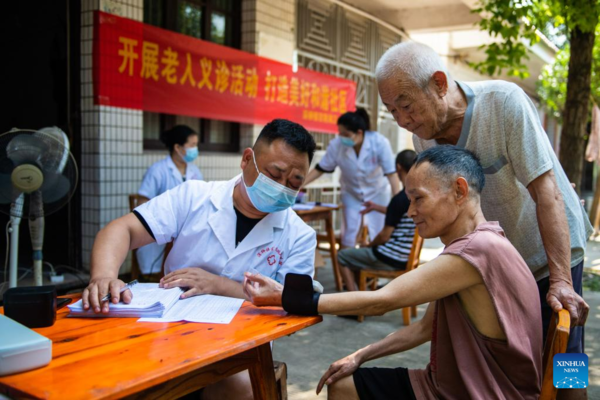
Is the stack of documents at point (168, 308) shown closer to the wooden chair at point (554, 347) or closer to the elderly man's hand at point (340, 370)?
the elderly man's hand at point (340, 370)

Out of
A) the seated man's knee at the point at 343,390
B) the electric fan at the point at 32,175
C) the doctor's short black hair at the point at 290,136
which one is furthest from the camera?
the electric fan at the point at 32,175

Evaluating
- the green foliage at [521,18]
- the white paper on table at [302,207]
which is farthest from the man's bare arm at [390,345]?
the green foliage at [521,18]

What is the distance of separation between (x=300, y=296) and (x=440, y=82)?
0.94 metres

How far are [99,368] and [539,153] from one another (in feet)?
4.99

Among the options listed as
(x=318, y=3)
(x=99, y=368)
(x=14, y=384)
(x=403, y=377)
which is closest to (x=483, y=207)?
(x=403, y=377)

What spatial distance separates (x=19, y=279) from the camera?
4727mm

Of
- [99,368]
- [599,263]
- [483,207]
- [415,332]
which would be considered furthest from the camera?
[599,263]

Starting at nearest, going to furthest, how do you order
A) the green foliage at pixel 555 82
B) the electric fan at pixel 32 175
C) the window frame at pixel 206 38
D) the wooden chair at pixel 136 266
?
1. the electric fan at pixel 32 175
2. the wooden chair at pixel 136 266
3. the window frame at pixel 206 38
4. the green foliage at pixel 555 82

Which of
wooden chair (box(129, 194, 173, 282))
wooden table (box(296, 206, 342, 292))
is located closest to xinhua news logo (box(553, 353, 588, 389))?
wooden table (box(296, 206, 342, 292))

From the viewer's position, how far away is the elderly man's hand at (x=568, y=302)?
1.65m

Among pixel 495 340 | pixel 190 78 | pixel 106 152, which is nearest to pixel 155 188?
pixel 106 152

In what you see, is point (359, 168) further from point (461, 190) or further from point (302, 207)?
point (461, 190)

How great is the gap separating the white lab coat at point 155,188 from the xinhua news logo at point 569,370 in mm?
3655

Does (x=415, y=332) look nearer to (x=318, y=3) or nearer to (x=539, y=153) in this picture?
(x=539, y=153)
